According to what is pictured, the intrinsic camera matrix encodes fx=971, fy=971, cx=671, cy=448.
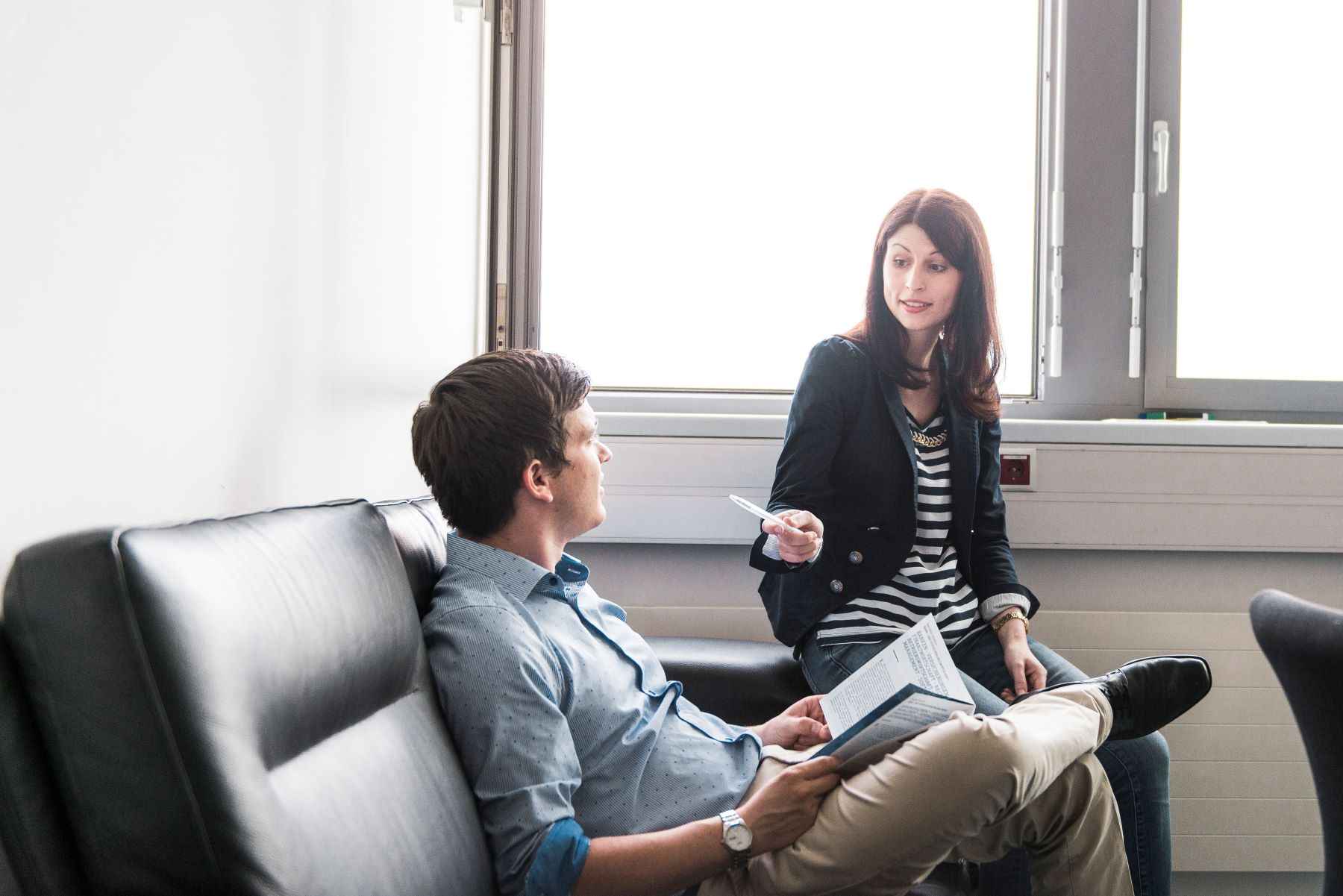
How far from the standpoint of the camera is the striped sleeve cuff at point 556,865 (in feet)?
2.99

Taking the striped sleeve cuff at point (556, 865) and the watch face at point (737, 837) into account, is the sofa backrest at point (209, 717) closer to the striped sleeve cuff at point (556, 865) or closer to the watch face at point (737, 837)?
the striped sleeve cuff at point (556, 865)

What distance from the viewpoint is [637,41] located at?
2.39 m

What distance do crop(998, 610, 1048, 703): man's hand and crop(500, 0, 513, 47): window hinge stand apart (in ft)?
5.77

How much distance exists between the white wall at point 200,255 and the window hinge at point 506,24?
0.75 metres

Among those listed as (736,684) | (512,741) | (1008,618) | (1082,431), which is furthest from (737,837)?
(1082,431)

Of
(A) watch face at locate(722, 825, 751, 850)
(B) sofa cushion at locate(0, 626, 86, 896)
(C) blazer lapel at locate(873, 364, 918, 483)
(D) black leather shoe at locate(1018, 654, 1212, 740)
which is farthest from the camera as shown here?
(C) blazer lapel at locate(873, 364, 918, 483)

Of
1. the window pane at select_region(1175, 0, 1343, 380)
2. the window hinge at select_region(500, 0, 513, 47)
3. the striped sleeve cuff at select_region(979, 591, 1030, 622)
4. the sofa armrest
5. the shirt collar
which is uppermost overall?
the window hinge at select_region(500, 0, 513, 47)

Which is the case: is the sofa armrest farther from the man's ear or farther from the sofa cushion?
the sofa cushion

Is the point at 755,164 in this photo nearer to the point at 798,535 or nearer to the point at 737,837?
the point at 798,535

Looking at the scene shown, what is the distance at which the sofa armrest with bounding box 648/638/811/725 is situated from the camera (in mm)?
1664

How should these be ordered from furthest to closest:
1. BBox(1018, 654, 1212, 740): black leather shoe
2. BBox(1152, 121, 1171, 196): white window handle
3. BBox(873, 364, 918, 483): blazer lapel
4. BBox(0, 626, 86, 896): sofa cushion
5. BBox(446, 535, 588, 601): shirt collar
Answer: BBox(1152, 121, 1171, 196): white window handle < BBox(873, 364, 918, 483): blazer lapel < BBox(1018, 654, 1212, 740): black leather shoe < BBox(446, 535, 588, 601): shirt collar < BBox(0, 626, 86, 896): sofa cushion

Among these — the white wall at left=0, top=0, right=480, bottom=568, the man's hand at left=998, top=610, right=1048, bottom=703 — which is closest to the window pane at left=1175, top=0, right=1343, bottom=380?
the man's hand at left=998, top=610, right=1048, bottom=703

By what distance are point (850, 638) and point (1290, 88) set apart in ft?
6.07

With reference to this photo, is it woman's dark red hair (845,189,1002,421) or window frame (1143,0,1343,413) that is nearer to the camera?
woman's dark red hair (845,189,1002,421)
